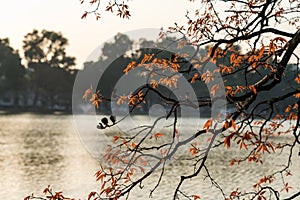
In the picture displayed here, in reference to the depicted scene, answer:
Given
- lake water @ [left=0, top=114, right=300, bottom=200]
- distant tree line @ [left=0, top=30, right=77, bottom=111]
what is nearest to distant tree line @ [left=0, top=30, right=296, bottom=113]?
distant tree line @ [left=0, top=30, right=77, bottom=111]

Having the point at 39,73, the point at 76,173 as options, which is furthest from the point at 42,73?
the point at 76,173

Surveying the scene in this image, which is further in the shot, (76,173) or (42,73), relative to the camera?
(42,73)

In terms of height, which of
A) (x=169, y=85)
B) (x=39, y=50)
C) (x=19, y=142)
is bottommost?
(x=19, y=142)

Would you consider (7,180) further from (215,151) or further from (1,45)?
(1,45)

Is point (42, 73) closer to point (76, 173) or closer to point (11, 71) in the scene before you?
point (11, 71)

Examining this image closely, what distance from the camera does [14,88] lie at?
6981cm

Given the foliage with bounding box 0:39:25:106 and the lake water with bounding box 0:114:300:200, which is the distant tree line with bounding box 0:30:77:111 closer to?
the foliage with bounding box 0:39:25:106

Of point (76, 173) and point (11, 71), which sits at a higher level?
point (11, 71)

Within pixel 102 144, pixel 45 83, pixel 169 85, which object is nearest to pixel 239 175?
pixel 102 144

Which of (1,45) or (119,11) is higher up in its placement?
(1,45)

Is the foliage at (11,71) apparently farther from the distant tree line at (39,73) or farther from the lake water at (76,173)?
the lake water at (76,173)

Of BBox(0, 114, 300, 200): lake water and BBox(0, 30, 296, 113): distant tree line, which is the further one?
BBox(0, 30, 296, 113): distant tree line

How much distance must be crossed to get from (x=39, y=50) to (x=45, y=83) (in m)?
6.15

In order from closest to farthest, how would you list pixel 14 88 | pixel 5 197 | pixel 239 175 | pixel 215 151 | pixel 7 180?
pixel 5 197 < pixel 7 180 < pixel 239 175 < pixel 215 151 < pixel 14 88
